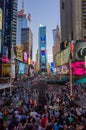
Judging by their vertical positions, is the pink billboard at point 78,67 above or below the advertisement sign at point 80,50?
below

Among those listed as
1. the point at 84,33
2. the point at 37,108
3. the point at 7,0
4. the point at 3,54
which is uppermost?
the point at 7,0

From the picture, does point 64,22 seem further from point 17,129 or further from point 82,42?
point 17,129

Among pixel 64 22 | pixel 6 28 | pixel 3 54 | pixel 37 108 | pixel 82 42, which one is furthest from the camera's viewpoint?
pixel 64 22

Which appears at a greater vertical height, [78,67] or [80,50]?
[80,50]

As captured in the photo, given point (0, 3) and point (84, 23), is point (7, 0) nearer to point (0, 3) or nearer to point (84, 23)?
point (0, 3)

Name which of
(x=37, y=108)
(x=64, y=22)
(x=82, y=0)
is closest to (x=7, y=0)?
(x=64, y=22)

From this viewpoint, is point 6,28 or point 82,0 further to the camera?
point 6,28

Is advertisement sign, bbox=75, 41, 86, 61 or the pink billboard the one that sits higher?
advertisement sign, bbox=75, 41, 86, 61

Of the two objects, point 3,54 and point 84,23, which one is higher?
point 84,23

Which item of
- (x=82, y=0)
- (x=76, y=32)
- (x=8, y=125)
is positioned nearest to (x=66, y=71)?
(x=76, y=32)

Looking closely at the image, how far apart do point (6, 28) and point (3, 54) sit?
69.2m

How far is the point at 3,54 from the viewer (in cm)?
10338

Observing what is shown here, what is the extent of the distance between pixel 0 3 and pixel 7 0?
75.3 ft

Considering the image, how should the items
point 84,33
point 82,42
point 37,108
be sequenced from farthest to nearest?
1. point 84,33
2. point 82,42
3. point 37,108
